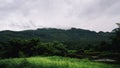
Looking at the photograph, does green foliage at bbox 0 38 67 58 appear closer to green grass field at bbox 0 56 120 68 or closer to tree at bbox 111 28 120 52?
tree at bbox 111 28 120 52

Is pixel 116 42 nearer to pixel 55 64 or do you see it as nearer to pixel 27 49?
pixel 55 64

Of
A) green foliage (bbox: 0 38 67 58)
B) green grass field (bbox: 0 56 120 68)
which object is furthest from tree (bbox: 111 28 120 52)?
green foliage (bbox: 0 38 67 58)

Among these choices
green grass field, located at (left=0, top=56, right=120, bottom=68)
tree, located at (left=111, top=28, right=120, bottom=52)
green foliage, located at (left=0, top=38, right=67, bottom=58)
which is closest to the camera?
green grass field, located at (left=0, top=56, right=120, bottom=68)

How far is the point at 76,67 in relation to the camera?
23.2 m

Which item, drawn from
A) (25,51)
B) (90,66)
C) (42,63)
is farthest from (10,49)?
(90,66)

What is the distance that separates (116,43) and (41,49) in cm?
1733

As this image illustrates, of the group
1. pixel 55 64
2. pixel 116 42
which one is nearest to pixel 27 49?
pixel 116 42

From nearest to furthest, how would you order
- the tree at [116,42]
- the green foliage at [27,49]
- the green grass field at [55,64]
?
1. the green grass field at [55,64]
2. the tree at [116,42]
3. the green foliage at [27,49]

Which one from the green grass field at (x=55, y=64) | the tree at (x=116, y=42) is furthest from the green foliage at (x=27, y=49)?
the green grass field at (x=55, y=64)

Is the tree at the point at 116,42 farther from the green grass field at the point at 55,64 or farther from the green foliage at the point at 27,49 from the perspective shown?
the green foliage at the point at 27,49

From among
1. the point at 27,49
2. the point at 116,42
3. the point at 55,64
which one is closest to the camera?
the point at 55,64

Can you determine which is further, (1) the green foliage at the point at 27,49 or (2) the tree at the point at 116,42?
(1) the green foliage at the point at 27,49

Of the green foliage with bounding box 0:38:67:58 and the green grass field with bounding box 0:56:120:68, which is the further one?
the green foliage with bounding box 0:38:67:58

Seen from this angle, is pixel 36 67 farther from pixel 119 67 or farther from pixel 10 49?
pixel 10 49
